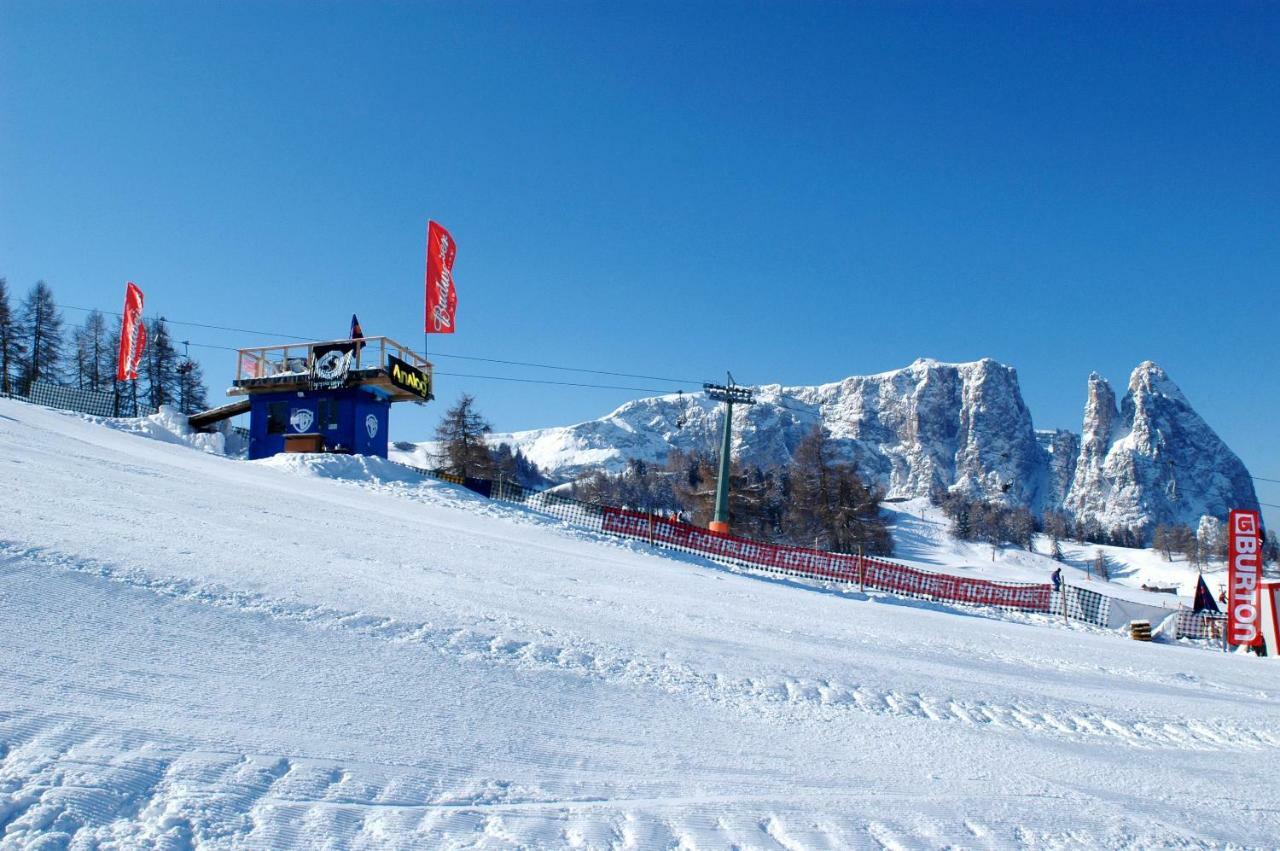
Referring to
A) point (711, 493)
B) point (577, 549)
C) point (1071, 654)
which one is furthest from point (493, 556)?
point (711, 493)

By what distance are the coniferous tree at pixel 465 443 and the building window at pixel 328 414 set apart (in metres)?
22.6

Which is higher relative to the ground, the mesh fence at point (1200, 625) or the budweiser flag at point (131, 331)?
the budweiser flag at point (131, 331)

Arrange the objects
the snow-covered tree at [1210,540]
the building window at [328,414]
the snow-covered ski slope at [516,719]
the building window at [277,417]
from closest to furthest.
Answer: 1. the snow-covered ski slope at [516,719]
2. the building window at [328,414]
3. the building window at [277,417]
4. the snow-covered tree at [1210,540]

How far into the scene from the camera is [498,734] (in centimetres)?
526

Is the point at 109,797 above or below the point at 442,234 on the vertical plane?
below

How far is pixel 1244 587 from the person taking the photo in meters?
22.3

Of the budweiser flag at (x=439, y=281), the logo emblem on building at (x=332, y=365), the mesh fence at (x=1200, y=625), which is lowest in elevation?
the mesh fence at (x=1200, y=625)

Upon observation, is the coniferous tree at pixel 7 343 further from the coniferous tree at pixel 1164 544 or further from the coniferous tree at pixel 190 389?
the coniferous tree at pixel 1164 544

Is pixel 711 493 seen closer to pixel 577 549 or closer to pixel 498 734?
pixel 577 549

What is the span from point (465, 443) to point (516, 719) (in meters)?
48.5

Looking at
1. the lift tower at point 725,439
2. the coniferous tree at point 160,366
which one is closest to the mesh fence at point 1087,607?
the lift tower at point 725,439

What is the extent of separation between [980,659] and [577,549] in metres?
9.84

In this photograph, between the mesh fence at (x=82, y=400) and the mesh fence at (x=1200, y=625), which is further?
the mesh fence at (x=82, y=400)

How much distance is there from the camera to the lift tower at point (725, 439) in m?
35.6
